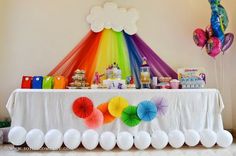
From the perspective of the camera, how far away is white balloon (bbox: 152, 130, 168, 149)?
251cm

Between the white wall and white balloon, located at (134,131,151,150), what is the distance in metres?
1.18

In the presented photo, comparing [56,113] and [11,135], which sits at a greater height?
[56,113]

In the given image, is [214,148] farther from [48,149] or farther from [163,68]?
[48,149]

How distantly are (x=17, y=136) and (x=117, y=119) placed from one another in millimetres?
1099

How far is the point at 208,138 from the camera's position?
2.54 m

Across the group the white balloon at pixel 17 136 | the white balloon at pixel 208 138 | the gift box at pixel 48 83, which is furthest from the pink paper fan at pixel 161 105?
the white balloon at pixel 17 136

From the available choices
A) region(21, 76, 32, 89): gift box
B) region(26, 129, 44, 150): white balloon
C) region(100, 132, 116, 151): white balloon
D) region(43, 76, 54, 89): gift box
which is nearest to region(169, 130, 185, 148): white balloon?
region(100, 132, 116, 151): white balloon

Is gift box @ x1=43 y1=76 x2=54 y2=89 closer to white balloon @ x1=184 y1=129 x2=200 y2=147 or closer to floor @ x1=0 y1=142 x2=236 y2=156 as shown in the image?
floor @ x1=0 y1=142 x2=236 y2=156

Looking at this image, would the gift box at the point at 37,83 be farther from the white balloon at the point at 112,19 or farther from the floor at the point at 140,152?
the white balloon at the point at 112,19

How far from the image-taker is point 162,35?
326cm

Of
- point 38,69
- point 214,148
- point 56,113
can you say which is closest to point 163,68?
point 214,148

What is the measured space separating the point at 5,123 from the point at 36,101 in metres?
0.70

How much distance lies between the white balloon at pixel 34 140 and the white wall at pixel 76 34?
0.89m

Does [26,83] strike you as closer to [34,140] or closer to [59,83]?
[59,83]
